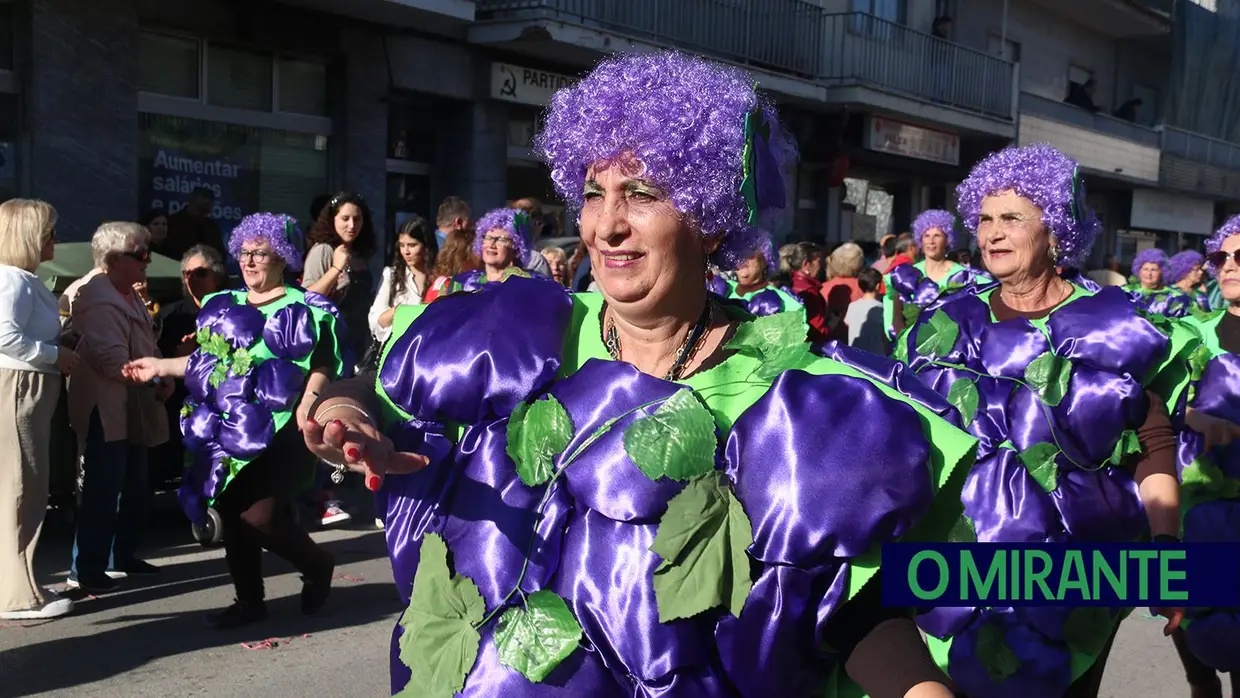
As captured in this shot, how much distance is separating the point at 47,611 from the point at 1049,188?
14.8 ft

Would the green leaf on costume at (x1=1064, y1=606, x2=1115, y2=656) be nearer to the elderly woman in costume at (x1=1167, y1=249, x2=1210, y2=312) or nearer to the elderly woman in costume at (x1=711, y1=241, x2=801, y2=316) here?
the elderly woman in costume at (x1=711, y1=241, x2=801, y2=316)

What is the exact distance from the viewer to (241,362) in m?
5.98

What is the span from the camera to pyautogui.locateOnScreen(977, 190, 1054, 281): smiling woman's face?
13.3 ft

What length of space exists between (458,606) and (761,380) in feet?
2.05

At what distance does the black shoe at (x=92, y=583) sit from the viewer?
6.30m

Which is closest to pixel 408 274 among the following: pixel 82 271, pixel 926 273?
pixel 82 271

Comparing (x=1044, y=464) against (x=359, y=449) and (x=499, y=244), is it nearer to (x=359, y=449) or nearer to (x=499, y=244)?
(x=359, y=449)

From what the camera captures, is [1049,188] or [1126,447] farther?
[1049,188]

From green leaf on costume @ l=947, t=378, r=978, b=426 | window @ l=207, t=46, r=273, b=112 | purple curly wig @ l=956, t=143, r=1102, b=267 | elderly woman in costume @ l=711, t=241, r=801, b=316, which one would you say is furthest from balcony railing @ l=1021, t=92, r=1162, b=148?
green leaf on costume @ l=947, t=378, r=978, b=426

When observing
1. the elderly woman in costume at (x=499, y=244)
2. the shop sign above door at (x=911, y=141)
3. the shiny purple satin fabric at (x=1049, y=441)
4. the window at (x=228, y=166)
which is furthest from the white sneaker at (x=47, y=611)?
the shop sign above door at (x=911, y=141)

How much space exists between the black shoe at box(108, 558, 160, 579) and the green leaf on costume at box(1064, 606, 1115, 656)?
4828 mm

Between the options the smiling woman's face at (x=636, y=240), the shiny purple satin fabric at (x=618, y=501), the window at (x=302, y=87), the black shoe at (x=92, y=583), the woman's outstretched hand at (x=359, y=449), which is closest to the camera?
the woman's outstretched hand at (x=359, y=449)

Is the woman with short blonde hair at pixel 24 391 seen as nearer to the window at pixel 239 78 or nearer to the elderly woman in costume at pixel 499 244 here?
the elderly woman in costume at pixel 499 244

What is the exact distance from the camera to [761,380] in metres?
2.26
